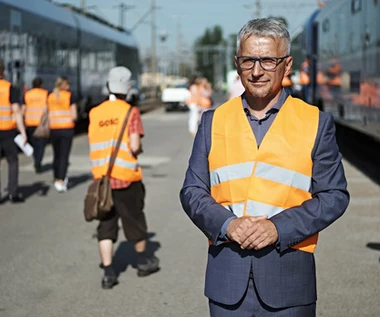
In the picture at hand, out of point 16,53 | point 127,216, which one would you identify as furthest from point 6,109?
point 16,53

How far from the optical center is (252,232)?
3020 millimetres

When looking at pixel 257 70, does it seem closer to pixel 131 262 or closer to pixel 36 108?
pixel 131 262

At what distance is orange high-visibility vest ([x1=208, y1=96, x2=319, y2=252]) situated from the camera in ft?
10.3

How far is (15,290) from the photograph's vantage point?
6.73m

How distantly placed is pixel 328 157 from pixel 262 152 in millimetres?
241

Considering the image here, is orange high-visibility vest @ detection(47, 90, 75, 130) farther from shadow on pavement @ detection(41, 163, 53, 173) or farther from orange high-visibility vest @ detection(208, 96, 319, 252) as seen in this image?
orange high-visibility vest @ detection(208, 96, 319, 252)

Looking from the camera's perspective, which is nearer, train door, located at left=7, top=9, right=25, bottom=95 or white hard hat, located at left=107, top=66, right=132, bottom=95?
white hard hat, located at left=107, top=66, right=132, bottom=95

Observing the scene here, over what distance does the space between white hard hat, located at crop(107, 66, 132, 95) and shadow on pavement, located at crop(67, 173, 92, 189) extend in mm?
6604

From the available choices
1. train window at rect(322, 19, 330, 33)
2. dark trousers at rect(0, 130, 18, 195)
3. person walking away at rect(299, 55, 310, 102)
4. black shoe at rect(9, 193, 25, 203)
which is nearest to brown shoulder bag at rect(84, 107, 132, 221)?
dark trousers at rect(0, 130, 18, 195)

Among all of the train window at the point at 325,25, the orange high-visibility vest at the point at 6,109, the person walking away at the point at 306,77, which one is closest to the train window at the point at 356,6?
the train window at the point at 325,25

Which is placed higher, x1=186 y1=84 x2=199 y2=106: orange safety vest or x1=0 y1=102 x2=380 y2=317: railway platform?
x1=186 y1=84 x2=199 y2=106: orange safety vest

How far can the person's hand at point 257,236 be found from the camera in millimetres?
3020

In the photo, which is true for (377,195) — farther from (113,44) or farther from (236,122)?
(113,44)

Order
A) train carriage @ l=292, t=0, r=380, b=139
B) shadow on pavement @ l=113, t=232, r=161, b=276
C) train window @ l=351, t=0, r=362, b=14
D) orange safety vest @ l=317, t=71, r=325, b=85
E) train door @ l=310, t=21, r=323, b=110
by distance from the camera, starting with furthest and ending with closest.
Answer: train door @ l=310, t=21, r=323, b=110, orange safety vest @ l=317, t=71, r=325, b=85, train window @ l=351, t=0, r=362, b=14, train carriage @ l=292, t=0, r=380, b=139, shadow on pavement @ l=113, t=232, r=161, b=276
